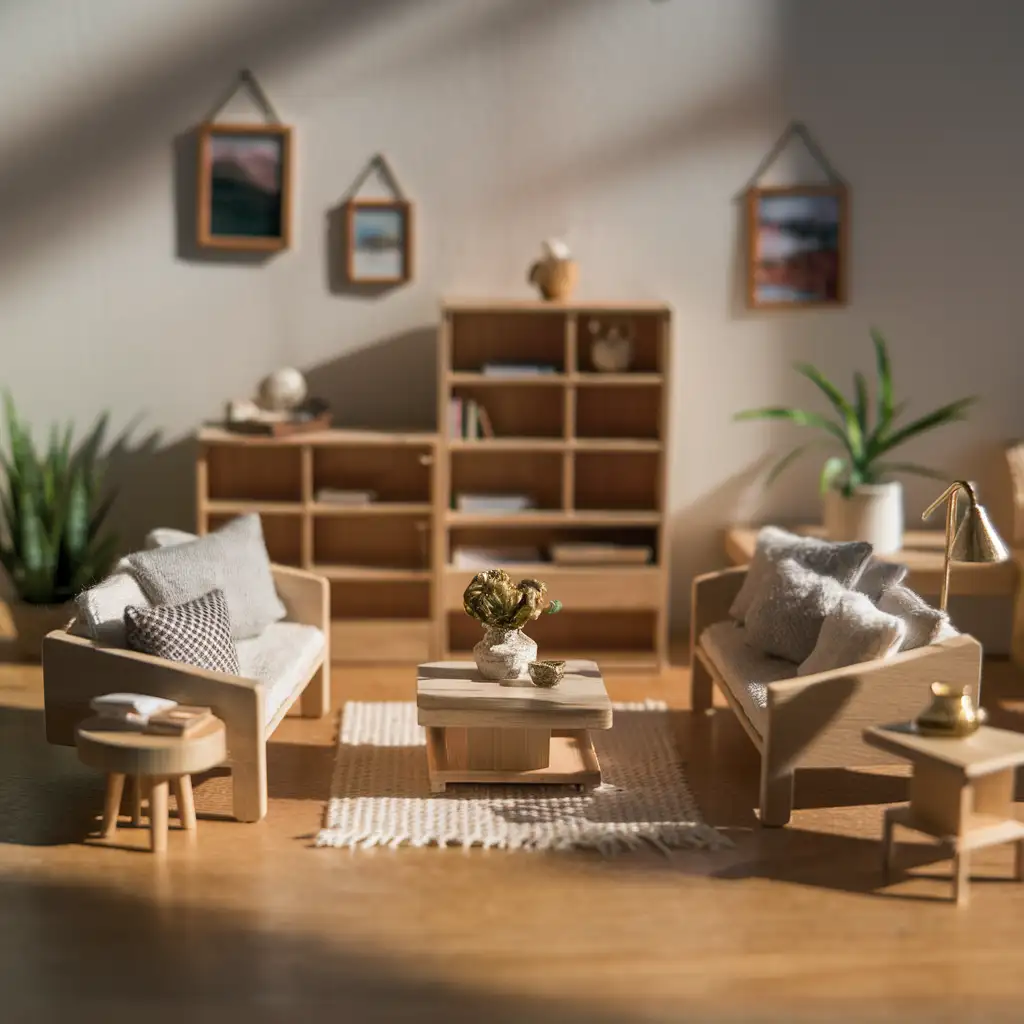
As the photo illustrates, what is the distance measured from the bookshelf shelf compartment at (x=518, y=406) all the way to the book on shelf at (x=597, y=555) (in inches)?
23.2

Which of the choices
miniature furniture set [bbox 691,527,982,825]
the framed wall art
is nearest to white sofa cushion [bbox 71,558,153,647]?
miniature furniture set [bbox 691,527,982,825]

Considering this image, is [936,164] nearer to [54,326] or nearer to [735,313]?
[735,313]

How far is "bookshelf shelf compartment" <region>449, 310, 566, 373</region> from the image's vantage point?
7066 mm

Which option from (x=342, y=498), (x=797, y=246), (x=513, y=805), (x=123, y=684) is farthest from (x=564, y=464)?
(x=123, y=684)

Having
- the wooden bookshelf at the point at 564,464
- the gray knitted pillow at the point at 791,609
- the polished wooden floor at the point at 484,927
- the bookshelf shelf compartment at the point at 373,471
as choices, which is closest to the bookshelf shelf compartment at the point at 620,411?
the wooden bookshelf at the point at 564,464

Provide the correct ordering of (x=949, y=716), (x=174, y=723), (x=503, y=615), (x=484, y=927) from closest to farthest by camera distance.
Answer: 1. (x=484, y=927)
2. (x=949, y=716)
3. (x=174, y=723)
4. (x=503, y=615)

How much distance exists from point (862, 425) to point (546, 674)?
241cm

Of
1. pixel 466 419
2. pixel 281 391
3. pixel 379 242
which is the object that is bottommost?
pixel 466 419

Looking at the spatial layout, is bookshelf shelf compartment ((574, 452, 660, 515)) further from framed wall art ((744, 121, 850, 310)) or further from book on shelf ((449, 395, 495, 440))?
framed wall art ((744, 121, 850, 310))

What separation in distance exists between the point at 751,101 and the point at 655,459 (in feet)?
5.63

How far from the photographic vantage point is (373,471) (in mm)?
7078

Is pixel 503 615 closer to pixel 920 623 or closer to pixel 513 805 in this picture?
pixel 513 805

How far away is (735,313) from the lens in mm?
7207

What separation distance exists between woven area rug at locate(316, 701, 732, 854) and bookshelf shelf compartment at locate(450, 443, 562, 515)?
1.53 meters
